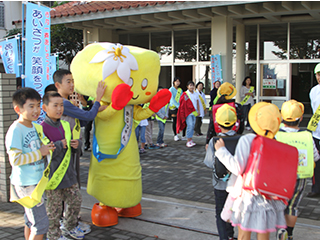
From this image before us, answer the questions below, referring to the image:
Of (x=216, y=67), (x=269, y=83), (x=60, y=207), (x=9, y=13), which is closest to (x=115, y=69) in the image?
(x=60, y=207)

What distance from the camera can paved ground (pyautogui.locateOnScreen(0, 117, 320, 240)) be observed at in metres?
3.93

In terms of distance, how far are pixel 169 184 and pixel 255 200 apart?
10.5ft

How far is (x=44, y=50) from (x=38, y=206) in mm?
3361

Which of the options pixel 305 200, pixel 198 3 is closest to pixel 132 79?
pixel 305 200

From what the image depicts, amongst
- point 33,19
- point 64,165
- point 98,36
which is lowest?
point 64,165

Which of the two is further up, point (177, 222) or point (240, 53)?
point (240, 53)

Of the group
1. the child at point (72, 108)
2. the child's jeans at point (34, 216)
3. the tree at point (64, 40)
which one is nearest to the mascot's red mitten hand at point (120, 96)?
the child at point (72, 108)

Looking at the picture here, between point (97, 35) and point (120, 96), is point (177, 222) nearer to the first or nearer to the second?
point (120, 96)

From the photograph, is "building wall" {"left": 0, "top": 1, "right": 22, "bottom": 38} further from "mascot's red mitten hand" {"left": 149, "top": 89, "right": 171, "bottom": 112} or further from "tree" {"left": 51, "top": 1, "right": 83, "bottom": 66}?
"mascot's red mitten hand" {"left": 149, "top": 89, "right": 171, "bottom": 112}

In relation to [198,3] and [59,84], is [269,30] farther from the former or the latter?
[59,84]

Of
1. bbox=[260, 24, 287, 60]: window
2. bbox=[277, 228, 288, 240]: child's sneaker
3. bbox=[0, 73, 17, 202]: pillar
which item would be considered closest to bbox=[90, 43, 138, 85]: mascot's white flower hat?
bbox=[0, 73, 17, 202]: pillar

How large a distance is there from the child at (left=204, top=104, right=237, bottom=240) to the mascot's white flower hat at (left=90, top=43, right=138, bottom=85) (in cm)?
136

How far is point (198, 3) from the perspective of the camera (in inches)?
402

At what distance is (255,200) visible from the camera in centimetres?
270
